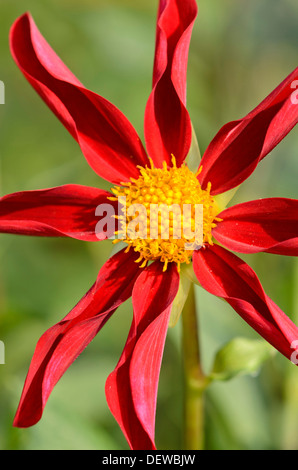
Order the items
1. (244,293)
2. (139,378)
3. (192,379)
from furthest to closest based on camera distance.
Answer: (192,379) → (244,293) → (139,378)

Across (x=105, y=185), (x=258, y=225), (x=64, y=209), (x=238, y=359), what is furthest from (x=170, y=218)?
(x=105, y=185)

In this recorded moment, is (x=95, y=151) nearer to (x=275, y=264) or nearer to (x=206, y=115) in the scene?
(x=275, y=264)

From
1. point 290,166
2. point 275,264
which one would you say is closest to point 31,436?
point 275,264

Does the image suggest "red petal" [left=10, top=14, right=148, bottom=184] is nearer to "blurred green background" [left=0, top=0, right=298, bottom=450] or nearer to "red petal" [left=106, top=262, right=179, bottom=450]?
"red petal" [left=106, top=262, right=179, bottom=450]

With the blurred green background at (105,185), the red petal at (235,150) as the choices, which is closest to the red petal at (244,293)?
the red petal at (235,150)

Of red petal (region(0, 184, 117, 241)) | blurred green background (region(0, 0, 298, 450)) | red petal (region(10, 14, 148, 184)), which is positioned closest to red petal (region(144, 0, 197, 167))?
red petal (region(10, 14, 148, 184))

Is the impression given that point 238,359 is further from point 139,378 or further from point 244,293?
point 139,378
